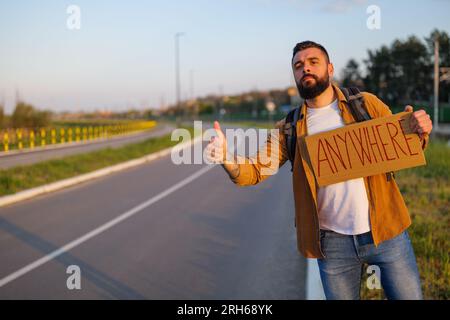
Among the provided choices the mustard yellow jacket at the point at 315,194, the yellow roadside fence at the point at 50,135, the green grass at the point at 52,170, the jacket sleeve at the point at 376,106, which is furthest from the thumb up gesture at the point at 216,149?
the yellow roadside fence at the point at 50,135

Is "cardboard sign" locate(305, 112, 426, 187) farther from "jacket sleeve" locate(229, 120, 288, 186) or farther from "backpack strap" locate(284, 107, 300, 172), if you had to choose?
"jacket sleeve" locate(229, 120, 288, 186)

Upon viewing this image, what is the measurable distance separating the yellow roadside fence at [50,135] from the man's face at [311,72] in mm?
26115

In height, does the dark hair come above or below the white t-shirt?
above

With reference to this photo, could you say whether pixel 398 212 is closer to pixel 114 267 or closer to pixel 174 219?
pixel 114 267

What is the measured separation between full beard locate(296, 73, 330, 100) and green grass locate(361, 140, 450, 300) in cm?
257

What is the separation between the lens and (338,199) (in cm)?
296

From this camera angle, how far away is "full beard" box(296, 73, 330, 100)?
2902mm

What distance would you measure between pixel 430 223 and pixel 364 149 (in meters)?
4.88

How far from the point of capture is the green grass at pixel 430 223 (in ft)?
16.2

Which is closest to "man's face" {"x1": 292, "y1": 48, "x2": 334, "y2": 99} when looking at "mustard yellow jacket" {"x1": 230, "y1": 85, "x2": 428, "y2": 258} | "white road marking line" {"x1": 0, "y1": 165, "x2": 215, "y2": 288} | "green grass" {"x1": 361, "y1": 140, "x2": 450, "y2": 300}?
"mustard yellow jacket" {"x1": 230, "y1": 85, "x2": 428, "y2": 258}

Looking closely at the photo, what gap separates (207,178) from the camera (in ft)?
53.1

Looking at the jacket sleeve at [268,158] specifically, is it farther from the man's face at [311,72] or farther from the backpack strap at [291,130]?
the man's face at [311,72]

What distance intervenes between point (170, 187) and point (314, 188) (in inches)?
433

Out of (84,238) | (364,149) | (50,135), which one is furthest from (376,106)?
(50,135)
